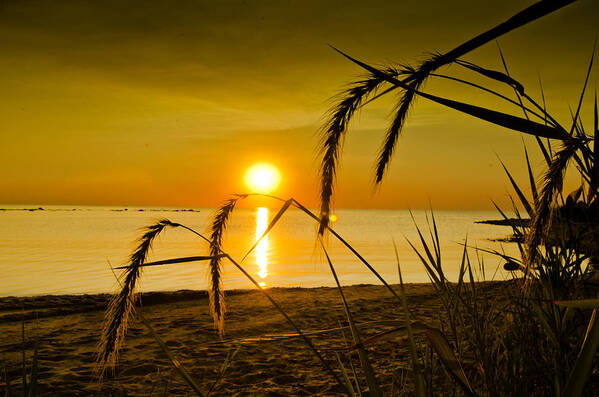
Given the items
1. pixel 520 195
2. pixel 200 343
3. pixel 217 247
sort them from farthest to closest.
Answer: pixel 200 343
pixel 520 195
pixel 217 247

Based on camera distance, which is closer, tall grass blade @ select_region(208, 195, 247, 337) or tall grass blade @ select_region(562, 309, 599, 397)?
tall grass blade @ select_region(562, 309, 599, 397)

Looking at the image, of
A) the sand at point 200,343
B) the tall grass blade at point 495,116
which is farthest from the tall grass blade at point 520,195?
the tall grass blade at point 495,116

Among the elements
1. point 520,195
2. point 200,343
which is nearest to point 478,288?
point 520,195

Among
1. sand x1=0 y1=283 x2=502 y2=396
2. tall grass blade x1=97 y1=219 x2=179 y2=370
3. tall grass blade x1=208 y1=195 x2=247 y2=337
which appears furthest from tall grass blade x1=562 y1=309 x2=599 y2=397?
sand x1=0 y1=283 x2=502 y2=396

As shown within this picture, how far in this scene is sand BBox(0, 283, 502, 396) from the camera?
3564 mm

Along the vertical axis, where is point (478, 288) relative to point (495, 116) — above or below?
below

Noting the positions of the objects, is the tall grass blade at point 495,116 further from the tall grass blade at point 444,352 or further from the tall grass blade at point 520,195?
the tall grass blade at point 520,195

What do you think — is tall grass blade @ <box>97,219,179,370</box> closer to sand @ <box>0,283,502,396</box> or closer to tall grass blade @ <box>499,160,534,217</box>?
sand @ <box>0,283,502,396</box>

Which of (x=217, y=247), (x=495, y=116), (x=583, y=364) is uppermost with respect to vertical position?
(x=495, y=116)

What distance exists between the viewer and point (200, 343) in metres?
4.09

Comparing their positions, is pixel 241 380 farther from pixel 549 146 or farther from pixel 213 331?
pixel 549 146

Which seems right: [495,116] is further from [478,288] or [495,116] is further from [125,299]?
[125,299]

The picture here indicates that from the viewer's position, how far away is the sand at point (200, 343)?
3564mm

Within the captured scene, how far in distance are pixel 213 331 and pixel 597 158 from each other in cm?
535
